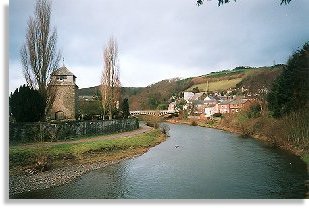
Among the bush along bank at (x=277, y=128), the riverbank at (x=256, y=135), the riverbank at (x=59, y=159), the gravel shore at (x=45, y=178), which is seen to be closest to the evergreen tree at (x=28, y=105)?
the riverbank at (x=59, y=159)

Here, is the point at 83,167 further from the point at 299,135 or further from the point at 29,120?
the point at 299,135

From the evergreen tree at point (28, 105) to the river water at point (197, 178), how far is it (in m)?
3.48

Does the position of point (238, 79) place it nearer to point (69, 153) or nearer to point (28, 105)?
point (69, 153)

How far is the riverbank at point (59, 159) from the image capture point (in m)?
9.70

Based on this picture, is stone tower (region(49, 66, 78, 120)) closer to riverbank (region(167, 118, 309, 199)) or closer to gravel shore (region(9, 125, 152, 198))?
gravel shore (region(9, 125, 152, 198))

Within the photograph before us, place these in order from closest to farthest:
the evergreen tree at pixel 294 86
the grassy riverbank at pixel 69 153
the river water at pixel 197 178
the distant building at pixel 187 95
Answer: the river water at pixel 197 178
the grassy riverbank at pixel 69 153
the evergreen tree at pixel 294 86
the distant building at pixel 187 95

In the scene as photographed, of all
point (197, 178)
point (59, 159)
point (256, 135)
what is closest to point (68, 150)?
point (59, 159)

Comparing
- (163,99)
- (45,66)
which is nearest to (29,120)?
(45,66)

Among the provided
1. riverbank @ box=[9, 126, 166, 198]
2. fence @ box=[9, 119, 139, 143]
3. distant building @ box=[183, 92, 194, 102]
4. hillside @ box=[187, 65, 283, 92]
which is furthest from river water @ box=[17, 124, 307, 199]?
distant building @ box=[183, 92, 194, 102]

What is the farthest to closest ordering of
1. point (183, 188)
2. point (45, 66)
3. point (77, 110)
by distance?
point (77, 110) < point (45, 66) < point (183, 188)

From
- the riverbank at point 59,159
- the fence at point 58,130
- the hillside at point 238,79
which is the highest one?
the hillside at point 238,79

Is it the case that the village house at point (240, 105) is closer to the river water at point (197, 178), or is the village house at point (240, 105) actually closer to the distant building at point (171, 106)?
the distant building at point (171, 106)

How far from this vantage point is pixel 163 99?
41750 mm

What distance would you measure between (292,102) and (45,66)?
9.38 metres
